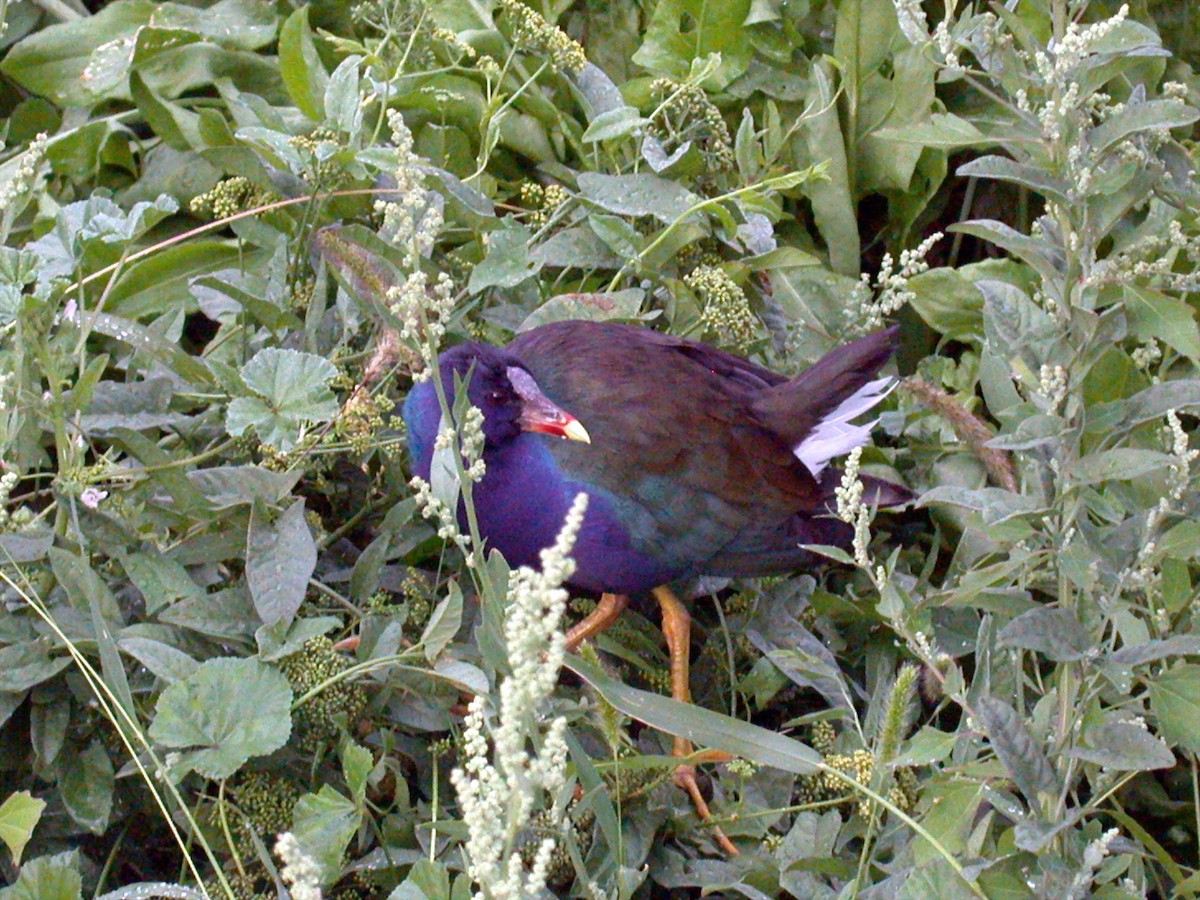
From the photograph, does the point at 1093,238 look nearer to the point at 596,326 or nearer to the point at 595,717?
the point at 595,717

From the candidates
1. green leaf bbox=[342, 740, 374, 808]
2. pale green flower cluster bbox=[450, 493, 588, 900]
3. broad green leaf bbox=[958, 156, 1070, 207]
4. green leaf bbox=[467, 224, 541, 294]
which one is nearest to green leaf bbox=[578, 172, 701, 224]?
green leaf bbox=[467, 224, 541, 294]

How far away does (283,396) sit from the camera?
6.02 ft

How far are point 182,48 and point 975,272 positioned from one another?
1.47m

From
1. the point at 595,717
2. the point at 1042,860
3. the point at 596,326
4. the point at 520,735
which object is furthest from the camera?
the point at 596,326

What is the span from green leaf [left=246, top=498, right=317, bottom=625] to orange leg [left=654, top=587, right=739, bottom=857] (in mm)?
520

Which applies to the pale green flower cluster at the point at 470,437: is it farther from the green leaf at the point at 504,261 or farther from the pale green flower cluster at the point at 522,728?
the green leaf at the point at 504,261

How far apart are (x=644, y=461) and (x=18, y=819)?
1003 millimetres

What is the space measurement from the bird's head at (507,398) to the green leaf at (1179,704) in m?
0.96

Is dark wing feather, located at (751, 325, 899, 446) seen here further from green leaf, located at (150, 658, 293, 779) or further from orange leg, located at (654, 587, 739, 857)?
green leaf, located at (150, 658, 293, 779)

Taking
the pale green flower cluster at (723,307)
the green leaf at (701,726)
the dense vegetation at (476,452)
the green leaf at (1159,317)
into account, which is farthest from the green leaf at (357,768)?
the pale green flower cluster at (723,307)

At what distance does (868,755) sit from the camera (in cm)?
168

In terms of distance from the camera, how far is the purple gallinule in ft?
7.14

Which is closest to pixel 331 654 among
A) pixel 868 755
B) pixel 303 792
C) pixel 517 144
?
pixel 303 792

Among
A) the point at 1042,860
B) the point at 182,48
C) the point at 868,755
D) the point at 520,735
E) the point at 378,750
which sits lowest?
the point at 378,750
